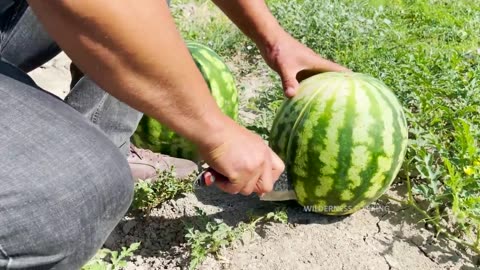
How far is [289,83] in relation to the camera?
2.59m

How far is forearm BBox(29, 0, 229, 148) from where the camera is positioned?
55.9 inches

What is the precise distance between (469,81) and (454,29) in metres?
1.70

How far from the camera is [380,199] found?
283 centimetres

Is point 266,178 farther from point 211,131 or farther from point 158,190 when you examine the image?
point 158,190

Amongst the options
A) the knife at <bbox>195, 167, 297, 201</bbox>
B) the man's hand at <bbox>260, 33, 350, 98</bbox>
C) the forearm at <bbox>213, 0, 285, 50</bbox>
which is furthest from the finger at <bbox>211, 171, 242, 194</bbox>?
the forearm at <bbox>213, 0, 285, 50</bbox>

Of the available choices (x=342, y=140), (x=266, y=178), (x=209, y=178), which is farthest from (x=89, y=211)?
(x=342, y=140)

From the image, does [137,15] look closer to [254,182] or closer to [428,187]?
[254,182]

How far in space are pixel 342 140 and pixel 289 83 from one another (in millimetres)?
340

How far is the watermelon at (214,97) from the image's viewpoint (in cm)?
298

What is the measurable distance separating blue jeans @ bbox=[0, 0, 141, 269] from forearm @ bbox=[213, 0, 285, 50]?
1.04m

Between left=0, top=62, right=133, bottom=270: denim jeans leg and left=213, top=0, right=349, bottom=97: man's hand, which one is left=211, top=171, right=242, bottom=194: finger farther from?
left=213, top=0, right=349, bottom=97: man's hand

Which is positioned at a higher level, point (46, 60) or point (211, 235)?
point (46, 60)

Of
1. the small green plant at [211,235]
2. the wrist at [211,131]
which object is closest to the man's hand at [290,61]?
the small green plant at [211,235]

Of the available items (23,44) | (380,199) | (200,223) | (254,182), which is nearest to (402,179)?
(380,199)
